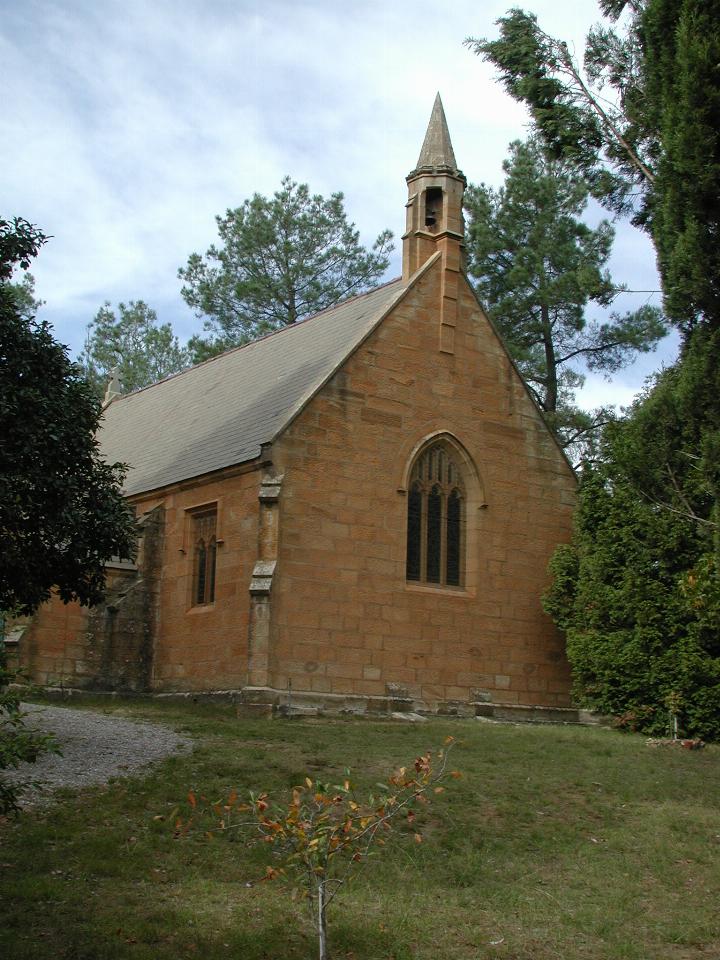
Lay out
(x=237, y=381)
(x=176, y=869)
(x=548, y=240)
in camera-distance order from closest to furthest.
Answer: (x=176, y=869) < (x=237, y=381) < (x=548, y=240)

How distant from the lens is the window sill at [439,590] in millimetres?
23203

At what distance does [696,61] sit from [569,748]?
1013cm

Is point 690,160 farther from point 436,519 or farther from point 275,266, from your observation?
point 275,266

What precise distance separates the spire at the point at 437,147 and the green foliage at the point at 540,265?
13.5m

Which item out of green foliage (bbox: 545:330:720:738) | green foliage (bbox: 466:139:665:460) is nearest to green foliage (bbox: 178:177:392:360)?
green foliage (bbox: 466:139:665:460)

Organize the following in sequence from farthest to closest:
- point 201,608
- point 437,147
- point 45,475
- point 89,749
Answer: point 437,147, point 201,608, point 89,749, point 45,475

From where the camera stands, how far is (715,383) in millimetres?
12961

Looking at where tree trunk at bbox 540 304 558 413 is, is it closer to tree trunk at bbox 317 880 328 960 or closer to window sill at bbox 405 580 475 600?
window sill at bbox 405 580 475 600

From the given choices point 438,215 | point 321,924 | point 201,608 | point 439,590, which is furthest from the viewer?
point 438,215

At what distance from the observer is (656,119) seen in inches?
585

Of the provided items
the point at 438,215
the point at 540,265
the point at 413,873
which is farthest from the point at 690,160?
the point at 540,265

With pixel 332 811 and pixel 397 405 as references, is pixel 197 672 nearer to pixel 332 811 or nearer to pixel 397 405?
pixel 397 405

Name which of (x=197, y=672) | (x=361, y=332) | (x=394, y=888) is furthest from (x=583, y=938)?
(x=361, y=332)

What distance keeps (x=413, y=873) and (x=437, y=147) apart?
711 inches
